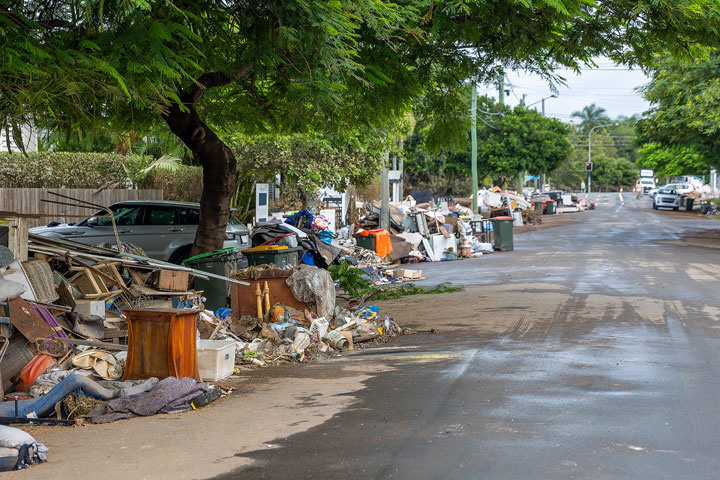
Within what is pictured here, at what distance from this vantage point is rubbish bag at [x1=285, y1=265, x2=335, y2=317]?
10922 millimetres

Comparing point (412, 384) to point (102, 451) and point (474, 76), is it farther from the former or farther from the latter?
point (474, 76)

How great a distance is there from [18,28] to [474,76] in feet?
24.9

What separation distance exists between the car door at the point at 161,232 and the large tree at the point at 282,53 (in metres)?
2.50

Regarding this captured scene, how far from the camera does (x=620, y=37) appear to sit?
11.2m

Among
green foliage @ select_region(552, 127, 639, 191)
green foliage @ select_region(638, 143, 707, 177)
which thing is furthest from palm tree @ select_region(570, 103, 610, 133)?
green foliage @ select_region(638, 143, 707, 177)

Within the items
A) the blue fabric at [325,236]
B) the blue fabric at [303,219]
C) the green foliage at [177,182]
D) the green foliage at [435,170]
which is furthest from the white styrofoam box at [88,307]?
the green foliage at [435,170]

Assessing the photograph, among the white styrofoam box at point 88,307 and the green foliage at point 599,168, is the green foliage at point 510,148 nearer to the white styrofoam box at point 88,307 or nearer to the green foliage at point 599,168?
the green foliage at point 599,168

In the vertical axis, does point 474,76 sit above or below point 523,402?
above

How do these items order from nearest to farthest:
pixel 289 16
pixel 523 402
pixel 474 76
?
pixel 523 402
pixel 289 16
pixel 474 76

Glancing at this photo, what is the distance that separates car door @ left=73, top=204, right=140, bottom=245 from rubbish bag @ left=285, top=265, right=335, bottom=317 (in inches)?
245

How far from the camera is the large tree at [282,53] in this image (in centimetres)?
767

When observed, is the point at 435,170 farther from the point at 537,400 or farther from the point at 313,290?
the point at 537,400

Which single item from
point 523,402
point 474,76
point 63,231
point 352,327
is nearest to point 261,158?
point 63,231

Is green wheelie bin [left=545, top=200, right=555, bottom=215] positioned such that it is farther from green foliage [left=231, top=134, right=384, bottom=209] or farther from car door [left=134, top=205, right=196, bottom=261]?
car door [left=134, top=205, right=196, bottom=261]
